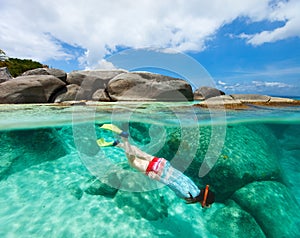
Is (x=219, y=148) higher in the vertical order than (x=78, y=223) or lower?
higher

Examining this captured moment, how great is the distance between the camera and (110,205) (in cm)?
404

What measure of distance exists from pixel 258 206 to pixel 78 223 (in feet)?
13.5

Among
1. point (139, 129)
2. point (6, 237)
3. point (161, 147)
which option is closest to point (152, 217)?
point (6, 237)

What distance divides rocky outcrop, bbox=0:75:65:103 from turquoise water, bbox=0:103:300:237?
5695 mm

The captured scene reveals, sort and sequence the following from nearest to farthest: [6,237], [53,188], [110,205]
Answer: [6,237], [110,205], [53,188]

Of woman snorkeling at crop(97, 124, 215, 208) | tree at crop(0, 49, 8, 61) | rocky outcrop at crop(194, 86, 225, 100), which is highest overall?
tree at crop(0, 49, 8, 61)

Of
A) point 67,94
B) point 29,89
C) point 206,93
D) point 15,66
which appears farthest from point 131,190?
point 15,66

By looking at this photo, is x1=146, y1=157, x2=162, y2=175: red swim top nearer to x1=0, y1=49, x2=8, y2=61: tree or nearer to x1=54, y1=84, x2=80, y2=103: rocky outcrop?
x1=54, y1=84, x2=80, y2=103: rocky outcrop

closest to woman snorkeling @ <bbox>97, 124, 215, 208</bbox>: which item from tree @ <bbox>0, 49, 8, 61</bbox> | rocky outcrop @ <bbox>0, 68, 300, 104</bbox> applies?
rocky outcrop @ <bbox>0, 68, 300, 104</bbox>

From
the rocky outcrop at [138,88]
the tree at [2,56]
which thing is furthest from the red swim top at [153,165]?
the tree at [2,56]

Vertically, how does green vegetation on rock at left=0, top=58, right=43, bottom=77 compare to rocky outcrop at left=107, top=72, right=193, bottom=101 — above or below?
above

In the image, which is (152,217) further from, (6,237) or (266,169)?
(266,169)

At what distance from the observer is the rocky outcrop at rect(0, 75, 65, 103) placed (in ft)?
43.2

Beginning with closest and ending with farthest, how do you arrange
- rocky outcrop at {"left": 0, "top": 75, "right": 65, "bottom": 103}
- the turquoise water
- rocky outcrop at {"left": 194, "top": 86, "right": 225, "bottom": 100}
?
1. the turquoise water
2. rocky outcrop at {"left": 0, "top": 75, "right": 65, "bottom": 103}
3. rocky outcrop at {"left": 194, "top": 86, "right": 225, "bottom": 100}
